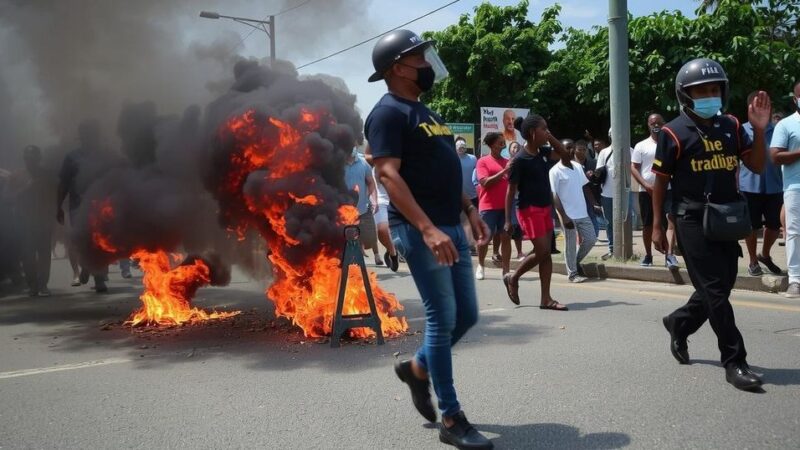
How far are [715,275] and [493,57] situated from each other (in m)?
19.3

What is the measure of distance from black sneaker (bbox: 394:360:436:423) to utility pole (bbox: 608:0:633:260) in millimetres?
6411

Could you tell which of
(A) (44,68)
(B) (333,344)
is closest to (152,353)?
(B) (333,344)

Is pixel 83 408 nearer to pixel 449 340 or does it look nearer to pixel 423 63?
pixel 449 340

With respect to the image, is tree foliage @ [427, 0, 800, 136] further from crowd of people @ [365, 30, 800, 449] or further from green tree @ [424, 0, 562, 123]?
crowd of people @ [365, 30, 800, 449]

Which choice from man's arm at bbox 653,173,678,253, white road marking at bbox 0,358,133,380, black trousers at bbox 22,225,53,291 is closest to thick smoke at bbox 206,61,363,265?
white road marking at bbox 0,358,133,380

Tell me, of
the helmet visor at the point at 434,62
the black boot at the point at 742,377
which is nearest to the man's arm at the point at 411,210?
the helmet visor at the point at 434,62

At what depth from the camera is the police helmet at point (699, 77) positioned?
4.15 metres

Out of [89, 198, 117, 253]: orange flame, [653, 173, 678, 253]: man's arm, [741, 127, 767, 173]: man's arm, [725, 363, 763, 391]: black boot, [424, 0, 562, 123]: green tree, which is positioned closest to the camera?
[725, 363, 763, 391]: black boot

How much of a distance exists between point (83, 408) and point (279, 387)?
107cm

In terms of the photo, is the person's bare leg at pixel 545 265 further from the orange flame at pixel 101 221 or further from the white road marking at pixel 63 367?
the orange flame at pixel 101 221

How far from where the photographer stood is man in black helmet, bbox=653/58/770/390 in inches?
161

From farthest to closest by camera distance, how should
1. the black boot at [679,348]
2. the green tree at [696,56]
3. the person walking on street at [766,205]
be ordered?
1. the green tree at [696,56]
2. the person walking on street at [766,205]
3. the black boot at [679,348]

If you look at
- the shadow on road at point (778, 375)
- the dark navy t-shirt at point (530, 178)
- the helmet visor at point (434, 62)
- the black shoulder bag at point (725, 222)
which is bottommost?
the shadow on road at point (778, 375)

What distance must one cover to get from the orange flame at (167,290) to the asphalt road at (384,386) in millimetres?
272
